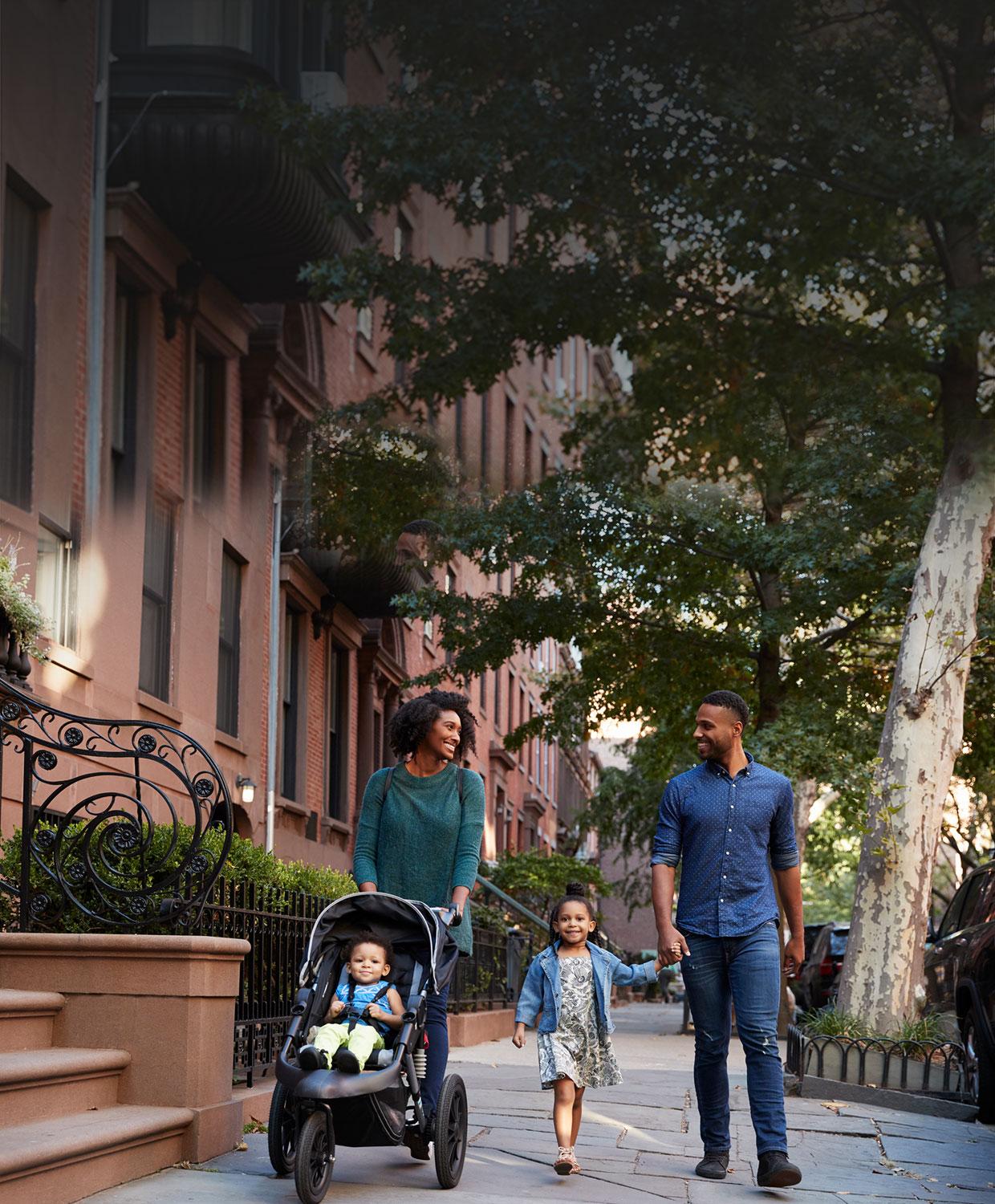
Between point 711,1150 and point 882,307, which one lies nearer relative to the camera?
point 711,1150

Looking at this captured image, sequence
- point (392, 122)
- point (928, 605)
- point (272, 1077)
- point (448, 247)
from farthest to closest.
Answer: point (448, 247) < point (392, 122) < point (928, 605) < point (272, 1077)

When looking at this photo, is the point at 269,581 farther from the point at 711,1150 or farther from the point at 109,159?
the point at 711,1150

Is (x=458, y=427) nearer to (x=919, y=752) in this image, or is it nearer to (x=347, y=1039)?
(x=919, y=752)

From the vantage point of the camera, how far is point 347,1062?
5617 millimetres

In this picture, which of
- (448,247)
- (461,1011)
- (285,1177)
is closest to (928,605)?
(461,1011)

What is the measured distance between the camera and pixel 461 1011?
54.4ft

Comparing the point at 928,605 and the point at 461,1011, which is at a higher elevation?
the point at 928,605

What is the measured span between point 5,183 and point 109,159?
2.26m

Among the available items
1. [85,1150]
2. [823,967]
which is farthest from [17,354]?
[823,967]

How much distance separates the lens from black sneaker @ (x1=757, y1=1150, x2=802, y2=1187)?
21.1 ft

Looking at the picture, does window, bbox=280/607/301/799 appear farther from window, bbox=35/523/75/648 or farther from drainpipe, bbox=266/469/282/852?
window, bbox=35/523/75/648

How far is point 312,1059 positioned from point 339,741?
65.8 feet

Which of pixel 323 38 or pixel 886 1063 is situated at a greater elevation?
pixel 323 38

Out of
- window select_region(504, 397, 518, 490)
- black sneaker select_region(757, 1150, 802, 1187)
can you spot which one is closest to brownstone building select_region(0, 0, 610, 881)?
black sneaker select_region(757, 1150, 802, 1187)
